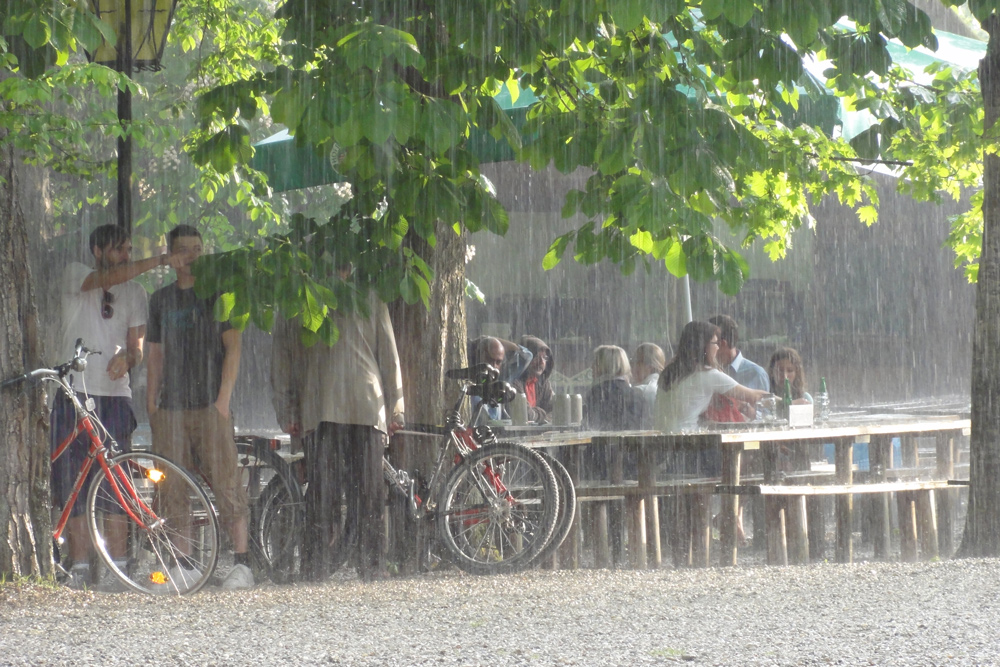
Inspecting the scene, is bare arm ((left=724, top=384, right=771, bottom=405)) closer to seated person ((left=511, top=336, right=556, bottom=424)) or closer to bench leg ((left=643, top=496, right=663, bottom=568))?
bench leg ((left=643, top=496, right=663, bottom=568))

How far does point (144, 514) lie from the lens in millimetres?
6047

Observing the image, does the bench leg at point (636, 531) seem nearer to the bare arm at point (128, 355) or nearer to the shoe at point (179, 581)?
the shoe at point (179, 581)

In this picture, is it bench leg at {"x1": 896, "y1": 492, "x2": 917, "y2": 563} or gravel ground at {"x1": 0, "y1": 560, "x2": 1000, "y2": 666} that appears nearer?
gravel ground at {"x1": 0, "y1": 560, "x2": 1000, "y2": 666}

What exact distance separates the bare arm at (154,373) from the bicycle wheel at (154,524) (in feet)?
2.34

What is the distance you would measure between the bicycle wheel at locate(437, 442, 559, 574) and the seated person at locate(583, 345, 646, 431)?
2315 mm

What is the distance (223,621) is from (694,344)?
4090mm

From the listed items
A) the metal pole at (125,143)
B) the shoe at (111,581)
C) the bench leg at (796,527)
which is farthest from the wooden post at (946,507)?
the metal pole at (125,143)

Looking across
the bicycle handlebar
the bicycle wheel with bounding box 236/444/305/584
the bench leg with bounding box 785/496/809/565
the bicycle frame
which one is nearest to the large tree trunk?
the bicycle handlebar

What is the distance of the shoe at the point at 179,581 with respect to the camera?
19.5ft

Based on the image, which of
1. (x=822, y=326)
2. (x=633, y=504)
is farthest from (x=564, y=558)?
(x=822, y=326)

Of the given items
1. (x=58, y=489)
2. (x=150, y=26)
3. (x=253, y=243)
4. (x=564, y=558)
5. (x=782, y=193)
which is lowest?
(x=564, y=558)

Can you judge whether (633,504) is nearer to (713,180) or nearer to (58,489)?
(713,180)

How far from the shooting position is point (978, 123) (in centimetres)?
797

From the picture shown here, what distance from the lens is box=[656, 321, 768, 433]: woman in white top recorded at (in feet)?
26.4
